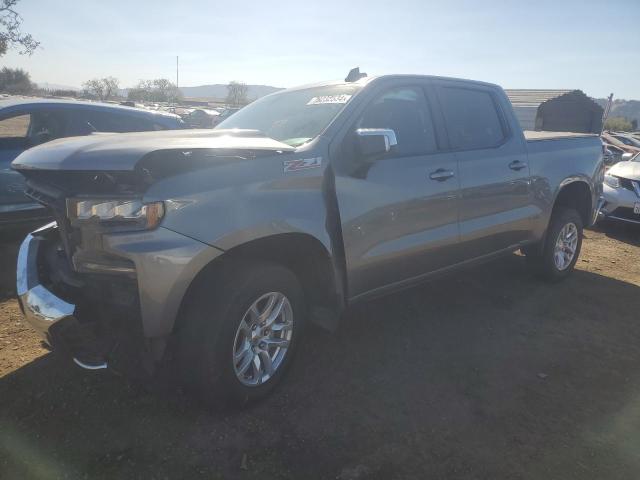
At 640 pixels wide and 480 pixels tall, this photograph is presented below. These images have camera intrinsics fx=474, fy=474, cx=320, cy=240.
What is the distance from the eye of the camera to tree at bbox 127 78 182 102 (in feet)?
206

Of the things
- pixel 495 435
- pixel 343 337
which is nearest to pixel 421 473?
pixel 495 435

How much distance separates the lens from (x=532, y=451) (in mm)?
2459

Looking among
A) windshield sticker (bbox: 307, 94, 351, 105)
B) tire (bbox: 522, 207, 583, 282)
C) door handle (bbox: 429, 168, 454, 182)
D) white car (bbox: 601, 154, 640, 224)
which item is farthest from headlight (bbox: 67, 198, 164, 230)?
white car (bbox: 601, 154, 640, 224)

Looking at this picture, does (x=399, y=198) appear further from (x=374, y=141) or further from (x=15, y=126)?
(x=15, y=126)

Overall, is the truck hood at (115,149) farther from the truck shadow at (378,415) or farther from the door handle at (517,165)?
the door handle at (517,165)

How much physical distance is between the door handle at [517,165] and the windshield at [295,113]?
1731mm

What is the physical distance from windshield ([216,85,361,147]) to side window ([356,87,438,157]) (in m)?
0.21

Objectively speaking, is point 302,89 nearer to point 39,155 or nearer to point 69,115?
point 39,155

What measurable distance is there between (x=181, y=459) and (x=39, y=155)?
1.72 m

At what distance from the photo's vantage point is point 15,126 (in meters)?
5.64

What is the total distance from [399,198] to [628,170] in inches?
256

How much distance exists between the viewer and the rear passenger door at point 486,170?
148 inches

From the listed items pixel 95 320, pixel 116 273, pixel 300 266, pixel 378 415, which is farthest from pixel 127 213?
pixel 378 415

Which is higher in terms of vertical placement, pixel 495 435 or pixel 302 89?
pixel 302 89
